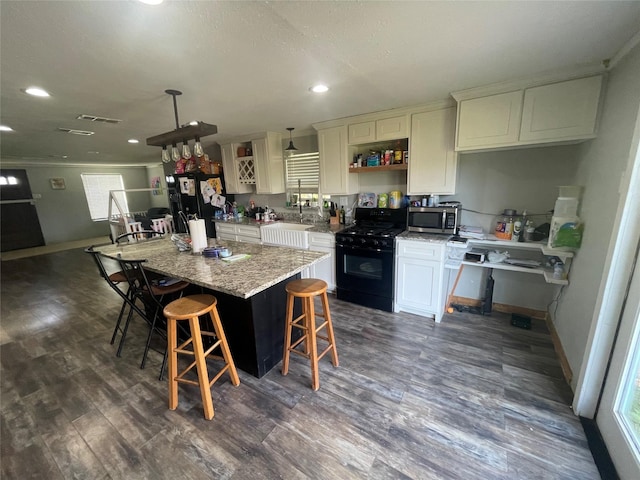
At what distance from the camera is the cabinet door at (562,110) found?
1.91 meters

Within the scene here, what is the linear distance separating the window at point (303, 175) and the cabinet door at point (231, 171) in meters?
0.90

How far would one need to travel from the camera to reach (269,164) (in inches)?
157

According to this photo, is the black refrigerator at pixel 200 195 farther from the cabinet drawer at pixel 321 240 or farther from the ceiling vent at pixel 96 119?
the cabinet drawer at pixel 321 240

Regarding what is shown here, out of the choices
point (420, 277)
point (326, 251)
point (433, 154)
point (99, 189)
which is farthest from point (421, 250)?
point (99, 189)

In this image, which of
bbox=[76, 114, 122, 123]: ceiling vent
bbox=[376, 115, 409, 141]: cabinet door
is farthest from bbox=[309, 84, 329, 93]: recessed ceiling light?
bbox=[76, 114, 122, 123]: ceiling vent

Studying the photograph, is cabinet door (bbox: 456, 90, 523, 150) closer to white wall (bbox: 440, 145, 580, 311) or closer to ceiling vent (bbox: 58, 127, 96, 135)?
white wall (bbox: 440, 145, 580, 311)

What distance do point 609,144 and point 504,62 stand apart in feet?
2.93

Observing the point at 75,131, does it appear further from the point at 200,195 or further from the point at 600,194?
the point at 600,194

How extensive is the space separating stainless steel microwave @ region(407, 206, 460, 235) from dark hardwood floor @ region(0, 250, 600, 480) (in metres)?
1.03

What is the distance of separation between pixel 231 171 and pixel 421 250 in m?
3.45

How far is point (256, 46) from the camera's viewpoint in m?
1.50

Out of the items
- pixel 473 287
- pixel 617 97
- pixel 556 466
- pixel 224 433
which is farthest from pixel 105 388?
pixel 617 97

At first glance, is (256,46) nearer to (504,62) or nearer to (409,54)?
(409,54)

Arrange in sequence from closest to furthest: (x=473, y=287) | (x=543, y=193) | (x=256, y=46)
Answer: (x=256, y=46)
(x=543, y=193)
(x=473, y=287)
